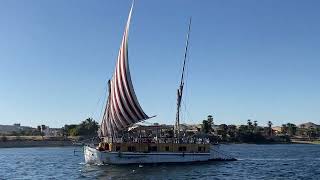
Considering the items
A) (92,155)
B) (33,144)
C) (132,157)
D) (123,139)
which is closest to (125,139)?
(123,139)

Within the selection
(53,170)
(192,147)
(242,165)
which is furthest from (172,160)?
(53,170)

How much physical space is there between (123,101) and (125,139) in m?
5.25

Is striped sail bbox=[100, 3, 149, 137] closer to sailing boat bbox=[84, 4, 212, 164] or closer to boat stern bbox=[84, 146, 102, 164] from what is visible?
sailing boat bbox=[84, 4, 212, 164]

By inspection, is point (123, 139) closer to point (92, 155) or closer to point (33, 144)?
point (92, 155)

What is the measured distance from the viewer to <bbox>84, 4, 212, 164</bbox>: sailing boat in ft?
226

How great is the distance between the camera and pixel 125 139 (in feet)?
234

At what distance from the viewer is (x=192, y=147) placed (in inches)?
2945

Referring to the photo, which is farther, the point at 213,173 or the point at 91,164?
the point at 91,164

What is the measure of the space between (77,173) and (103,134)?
12583 mm

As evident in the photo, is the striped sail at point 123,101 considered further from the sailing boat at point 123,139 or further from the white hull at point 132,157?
the white hull at point 132,157

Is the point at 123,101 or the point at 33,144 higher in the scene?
the point at 123,101

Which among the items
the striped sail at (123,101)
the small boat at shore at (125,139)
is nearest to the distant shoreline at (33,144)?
the small boat at shore at (125,139)

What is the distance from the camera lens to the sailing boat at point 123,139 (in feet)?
226

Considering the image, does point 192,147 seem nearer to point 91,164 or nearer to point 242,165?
point 242,165
